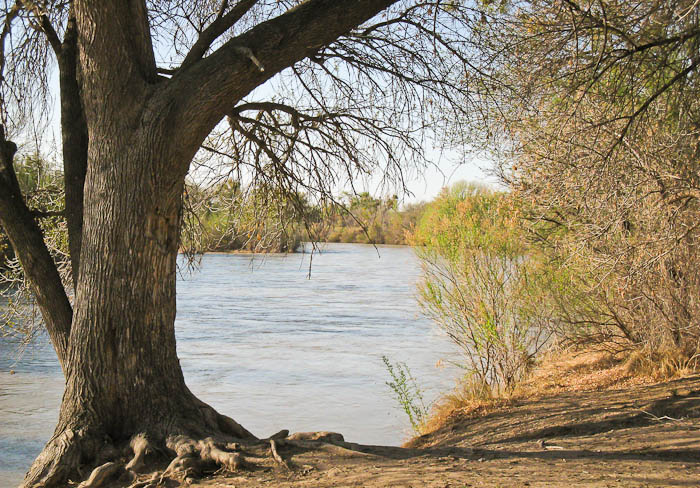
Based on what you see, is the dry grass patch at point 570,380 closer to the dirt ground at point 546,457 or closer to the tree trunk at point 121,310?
the dirt ground at point 546,457

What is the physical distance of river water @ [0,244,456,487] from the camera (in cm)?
1055

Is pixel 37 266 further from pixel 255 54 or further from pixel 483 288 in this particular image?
pixel 483 288

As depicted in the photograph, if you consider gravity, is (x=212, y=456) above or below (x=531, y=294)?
below

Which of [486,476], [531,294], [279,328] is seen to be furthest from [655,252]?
[279,328]

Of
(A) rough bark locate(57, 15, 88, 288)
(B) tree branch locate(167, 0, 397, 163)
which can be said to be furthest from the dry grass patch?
(B) tree branch locate(167, 0, 397, 163)

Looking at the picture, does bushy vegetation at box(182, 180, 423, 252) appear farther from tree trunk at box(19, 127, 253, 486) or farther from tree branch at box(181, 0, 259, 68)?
tree trunk at box(19, 127, 253, 486)

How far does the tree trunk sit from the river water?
2.51 metres

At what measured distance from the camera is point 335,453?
16.6 feet

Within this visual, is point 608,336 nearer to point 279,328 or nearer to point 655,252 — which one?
point 655,252

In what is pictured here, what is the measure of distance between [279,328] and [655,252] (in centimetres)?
1244

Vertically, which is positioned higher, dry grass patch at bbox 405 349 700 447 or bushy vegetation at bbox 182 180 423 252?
bushy vegetation at bbox 182 180 423 252

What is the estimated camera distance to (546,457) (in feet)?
17.0

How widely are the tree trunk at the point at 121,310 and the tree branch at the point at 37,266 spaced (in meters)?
0.83

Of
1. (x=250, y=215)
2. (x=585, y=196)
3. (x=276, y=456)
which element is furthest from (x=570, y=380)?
(x=276, y=456)
